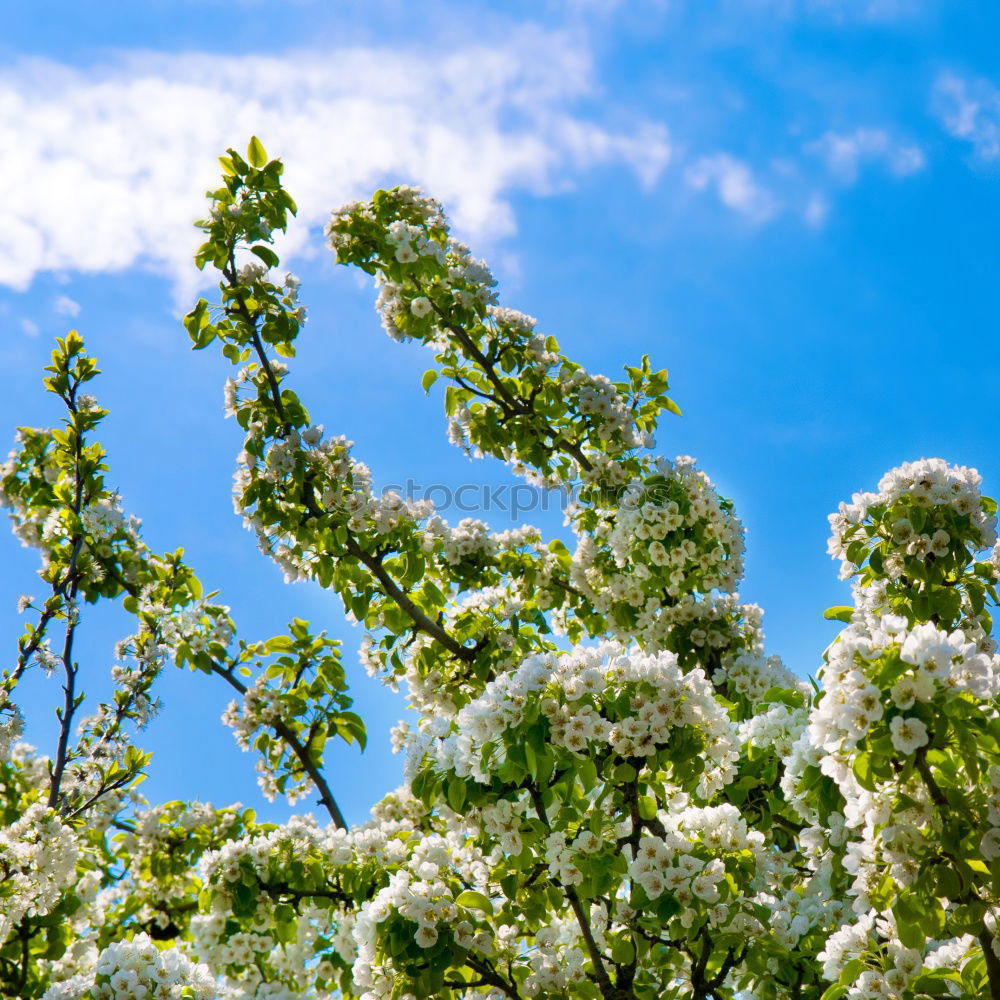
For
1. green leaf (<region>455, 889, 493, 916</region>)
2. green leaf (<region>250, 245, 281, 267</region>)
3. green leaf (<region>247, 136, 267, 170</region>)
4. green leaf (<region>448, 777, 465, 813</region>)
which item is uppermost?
green leaf (<region>247, 136, 267, 170</region>)

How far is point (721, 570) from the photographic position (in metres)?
6.42

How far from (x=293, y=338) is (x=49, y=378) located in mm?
1512

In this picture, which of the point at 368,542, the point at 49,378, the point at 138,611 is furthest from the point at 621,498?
Result: the point at 49,378

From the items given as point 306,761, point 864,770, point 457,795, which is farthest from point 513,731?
point 306,761

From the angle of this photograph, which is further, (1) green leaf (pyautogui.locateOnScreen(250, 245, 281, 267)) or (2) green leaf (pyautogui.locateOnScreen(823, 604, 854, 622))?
(1) green leaf (pyautogui.locateOnScreen(250, 245, 281, 267))

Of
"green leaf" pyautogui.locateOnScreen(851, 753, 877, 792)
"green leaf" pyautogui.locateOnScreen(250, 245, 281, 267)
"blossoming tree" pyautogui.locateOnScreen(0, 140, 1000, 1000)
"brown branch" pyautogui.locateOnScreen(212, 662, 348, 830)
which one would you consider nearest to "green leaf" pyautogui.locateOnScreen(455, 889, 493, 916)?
"blossoming tree" pyautogui.locateOnScreen(0, 140, 1000, 1000)

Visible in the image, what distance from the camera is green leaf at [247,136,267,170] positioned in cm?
561

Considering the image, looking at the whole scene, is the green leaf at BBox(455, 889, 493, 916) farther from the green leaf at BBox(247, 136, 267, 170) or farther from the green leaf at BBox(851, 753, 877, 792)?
the green leaf at BBox(247, 136, 267, 170)

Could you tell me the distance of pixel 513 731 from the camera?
337 cm

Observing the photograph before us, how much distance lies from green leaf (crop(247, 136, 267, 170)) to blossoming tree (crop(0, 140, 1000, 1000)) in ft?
0.05

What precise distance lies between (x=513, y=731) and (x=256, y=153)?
13.1ft

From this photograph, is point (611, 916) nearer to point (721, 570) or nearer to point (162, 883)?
point (721, 570)

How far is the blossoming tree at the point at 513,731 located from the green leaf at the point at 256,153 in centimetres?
1

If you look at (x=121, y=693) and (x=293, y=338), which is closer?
(x=121, y=693)
